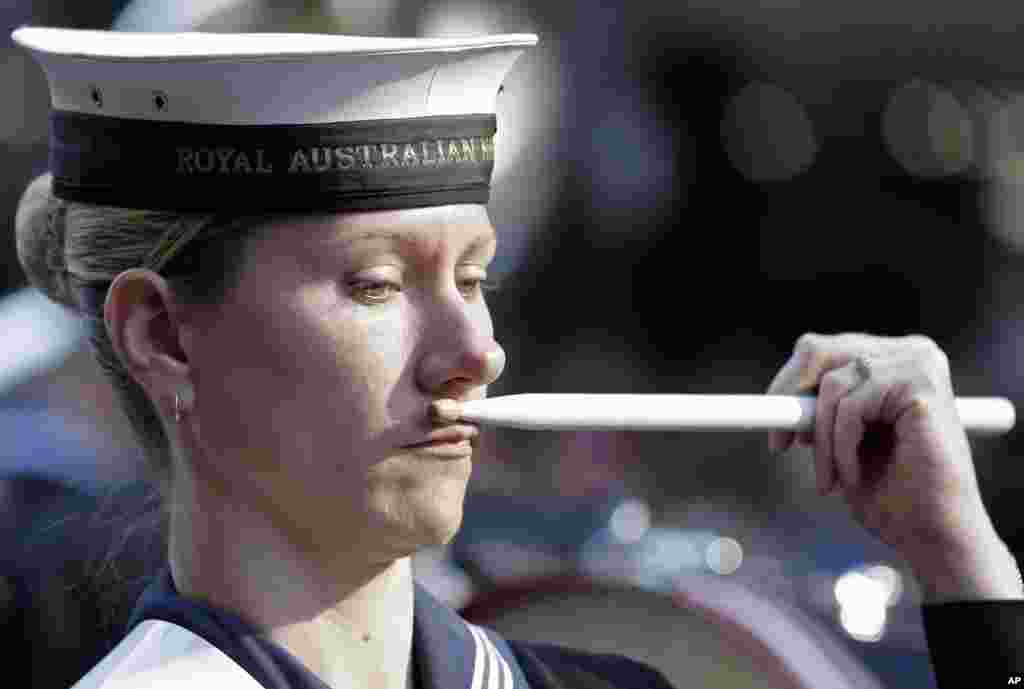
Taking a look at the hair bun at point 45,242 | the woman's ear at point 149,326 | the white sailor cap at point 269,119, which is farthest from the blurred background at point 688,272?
the white sailor cap at point 269,119

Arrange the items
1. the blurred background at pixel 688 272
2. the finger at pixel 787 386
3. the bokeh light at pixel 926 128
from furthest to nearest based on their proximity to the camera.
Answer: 1. the bokeh light at pixel 926 128
2. the blurred background at pixel 688 272
3. the finger at pixel 787 386

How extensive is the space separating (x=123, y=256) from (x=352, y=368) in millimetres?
222

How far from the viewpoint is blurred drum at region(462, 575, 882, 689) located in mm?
2021

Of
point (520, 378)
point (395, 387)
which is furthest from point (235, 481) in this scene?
point (520, 378)

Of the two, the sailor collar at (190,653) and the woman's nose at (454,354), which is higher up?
the woman's nose at (454,354)

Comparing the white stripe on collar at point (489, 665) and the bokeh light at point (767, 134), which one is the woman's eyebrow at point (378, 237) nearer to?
the white stripe on collar at point (489, 665)

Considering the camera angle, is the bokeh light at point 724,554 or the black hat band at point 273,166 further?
the bokeh light at point 724,554

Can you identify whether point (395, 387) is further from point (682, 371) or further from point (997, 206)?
point (997, 206)

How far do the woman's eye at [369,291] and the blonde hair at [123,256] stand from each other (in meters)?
0.09

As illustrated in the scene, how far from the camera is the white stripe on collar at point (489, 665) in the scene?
158 centimetres

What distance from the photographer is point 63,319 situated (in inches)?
85.5

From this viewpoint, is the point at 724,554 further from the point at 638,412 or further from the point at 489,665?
the point at 638,412

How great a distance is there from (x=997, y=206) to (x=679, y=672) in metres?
2.09

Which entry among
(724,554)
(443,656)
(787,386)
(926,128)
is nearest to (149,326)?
(443,656)
